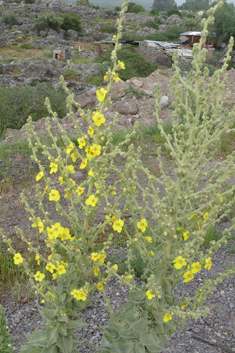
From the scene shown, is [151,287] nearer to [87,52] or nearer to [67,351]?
[67,351]

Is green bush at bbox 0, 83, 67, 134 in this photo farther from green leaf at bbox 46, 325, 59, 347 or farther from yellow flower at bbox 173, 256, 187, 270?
yellow flower at bbox 173, 256, 187, 270

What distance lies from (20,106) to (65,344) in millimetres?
7652

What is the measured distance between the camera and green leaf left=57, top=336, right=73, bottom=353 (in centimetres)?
180

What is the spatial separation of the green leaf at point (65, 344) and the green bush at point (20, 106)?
23.1 ft

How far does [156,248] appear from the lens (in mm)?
1937

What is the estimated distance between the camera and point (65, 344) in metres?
1.81

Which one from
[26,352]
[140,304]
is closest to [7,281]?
[26,352]

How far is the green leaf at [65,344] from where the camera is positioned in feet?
5.89

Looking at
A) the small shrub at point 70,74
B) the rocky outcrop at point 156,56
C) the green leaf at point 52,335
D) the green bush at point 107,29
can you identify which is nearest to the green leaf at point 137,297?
the green leaf at point 52,335

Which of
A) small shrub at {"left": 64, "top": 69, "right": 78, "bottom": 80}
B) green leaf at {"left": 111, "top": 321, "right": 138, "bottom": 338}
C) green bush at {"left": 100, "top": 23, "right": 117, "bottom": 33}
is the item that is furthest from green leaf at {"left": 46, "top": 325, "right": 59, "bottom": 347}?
green bush at {"left": 100, "top": 23, "right": 117, "bottom": 33}

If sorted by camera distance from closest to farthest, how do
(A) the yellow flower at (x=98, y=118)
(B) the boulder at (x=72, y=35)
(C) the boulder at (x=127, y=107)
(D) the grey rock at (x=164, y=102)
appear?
1. (A) the yellow flower at (x=98, y=118)
2. (C) the boulder at (x=127, y=107)
3. (D) the grey rock at (x=164, y=102)
4. (B) the boulder at (x=72, y=35)

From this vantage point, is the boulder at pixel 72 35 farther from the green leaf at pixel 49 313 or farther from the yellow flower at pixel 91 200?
the green leaf at pixel 49 313

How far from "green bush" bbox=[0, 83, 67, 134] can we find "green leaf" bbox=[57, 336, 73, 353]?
23.1ft

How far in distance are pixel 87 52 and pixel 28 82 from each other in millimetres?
14629
